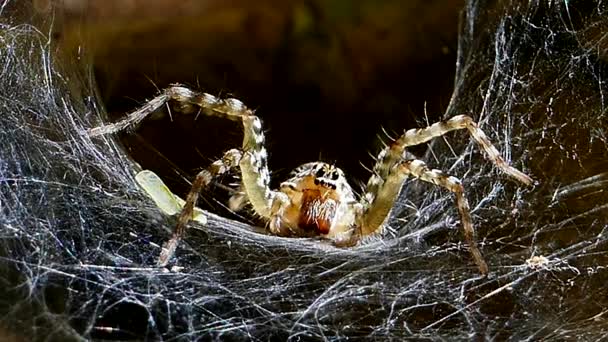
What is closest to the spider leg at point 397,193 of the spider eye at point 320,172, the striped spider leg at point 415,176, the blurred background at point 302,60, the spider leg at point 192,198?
the striped spider leg at point 415,176

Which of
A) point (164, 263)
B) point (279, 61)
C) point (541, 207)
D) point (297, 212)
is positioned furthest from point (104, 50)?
point (541, 207)

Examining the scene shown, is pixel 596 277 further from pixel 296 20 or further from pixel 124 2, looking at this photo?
pixel 124 2

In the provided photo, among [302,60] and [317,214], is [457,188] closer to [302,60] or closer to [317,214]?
[317,214]

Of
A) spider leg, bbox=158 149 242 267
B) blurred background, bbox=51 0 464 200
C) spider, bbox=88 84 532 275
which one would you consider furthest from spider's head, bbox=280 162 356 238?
blurred background, bbox=51 0 464 200

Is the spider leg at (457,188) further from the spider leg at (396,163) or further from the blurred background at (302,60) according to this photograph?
the blurred background at (302,60)

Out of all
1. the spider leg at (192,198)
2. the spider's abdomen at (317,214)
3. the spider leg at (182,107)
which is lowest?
the spider's abdomen at (317,214)

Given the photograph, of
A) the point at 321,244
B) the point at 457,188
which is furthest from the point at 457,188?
the point at 321,244

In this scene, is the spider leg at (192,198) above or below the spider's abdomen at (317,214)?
above
